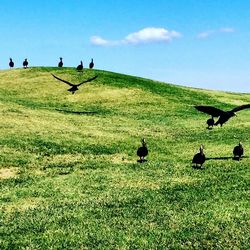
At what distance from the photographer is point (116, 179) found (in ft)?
98.1

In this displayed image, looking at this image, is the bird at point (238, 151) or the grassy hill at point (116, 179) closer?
the grassy hill at point (116, 179)

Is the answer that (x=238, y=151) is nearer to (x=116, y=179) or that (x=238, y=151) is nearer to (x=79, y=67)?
(x=116, y=179)

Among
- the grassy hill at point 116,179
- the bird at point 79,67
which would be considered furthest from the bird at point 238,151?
the bird at point 79,67

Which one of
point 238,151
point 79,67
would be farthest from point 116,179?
point 79,67

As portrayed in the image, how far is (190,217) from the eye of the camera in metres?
21.8

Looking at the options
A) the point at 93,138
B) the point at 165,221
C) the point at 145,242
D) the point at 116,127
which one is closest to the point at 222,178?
the point at 165,221

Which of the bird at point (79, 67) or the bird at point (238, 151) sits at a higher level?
the bird at point (79, 67)

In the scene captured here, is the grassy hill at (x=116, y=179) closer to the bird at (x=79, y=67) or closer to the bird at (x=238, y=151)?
the bird at (x=238, y=151)

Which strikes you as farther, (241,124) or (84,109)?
(84,109)

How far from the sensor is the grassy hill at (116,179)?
19859 millimetres

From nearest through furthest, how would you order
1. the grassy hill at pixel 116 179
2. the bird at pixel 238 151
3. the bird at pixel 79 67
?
the grassy hill at pixel 116 179, the bird at pixel 238 151, the bird at pixel 79 67

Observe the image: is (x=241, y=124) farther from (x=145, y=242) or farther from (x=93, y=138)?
(x=145, y=242)

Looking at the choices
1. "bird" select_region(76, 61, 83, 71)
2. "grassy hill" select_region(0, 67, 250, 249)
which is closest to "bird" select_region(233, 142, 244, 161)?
"grassy hill" select_region(0, 67, 250, 249)

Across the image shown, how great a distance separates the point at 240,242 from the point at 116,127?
33028 millimetres
